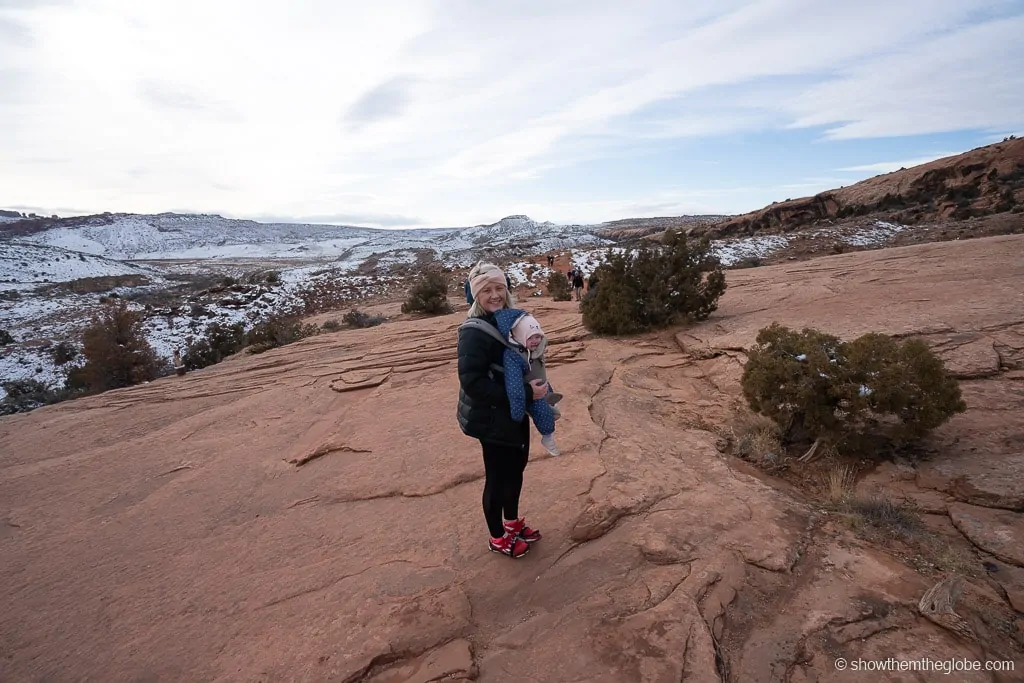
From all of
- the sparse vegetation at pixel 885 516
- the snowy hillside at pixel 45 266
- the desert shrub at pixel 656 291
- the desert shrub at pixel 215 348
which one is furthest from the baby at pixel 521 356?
the snowy hillside at pixel 45 266

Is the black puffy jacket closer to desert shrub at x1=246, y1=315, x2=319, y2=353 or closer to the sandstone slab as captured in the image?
the sandstone slab

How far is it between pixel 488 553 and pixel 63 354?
708 inches

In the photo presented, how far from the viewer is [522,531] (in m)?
3.10

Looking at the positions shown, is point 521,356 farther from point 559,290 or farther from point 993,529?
point 559,290

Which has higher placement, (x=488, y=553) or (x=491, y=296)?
(x=491, y=296)

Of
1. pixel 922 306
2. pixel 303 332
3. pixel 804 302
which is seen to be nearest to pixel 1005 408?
pixel 922 306

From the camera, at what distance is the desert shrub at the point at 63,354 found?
14852mm

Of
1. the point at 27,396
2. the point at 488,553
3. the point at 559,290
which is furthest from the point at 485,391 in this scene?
the point at 27,396

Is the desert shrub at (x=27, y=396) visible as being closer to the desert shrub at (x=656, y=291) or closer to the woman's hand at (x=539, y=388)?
the desert shrub at (x=656, y=291)

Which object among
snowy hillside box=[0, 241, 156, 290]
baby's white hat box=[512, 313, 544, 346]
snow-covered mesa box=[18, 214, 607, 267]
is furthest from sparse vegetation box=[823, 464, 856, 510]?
snow-covered mesa box=[18, 214, 607, 267]

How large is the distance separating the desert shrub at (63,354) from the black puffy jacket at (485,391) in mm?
17760

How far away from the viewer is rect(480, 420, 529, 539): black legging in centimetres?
286

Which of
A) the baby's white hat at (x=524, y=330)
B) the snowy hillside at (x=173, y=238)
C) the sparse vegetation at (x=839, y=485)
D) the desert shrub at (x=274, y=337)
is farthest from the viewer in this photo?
the snowy hillside at (x=173, y=238)

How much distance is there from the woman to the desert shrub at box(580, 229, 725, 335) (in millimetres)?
5842
